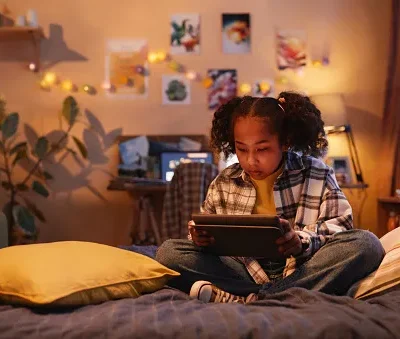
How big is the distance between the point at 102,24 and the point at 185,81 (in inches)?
26.8

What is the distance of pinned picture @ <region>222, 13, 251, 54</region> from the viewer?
153 inches

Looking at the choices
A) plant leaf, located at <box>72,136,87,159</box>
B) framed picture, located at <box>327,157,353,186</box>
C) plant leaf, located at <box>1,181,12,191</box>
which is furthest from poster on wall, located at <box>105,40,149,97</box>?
framed picture, located at <box>327,157,353,186</box>

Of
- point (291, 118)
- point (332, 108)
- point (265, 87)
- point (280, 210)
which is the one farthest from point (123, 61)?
point (280, 210)

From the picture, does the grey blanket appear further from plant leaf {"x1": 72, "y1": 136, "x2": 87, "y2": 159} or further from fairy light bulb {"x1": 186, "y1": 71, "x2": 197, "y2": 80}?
fairy light bulb {"x1": 186, "y1": 71, "x2": 197, "y2": 80}

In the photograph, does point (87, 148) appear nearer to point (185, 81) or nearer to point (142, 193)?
point (142, 193)

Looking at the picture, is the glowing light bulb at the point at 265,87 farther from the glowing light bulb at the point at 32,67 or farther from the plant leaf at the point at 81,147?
the glowing light bulb at the point at 32,67

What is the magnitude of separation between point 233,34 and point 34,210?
5.78ft

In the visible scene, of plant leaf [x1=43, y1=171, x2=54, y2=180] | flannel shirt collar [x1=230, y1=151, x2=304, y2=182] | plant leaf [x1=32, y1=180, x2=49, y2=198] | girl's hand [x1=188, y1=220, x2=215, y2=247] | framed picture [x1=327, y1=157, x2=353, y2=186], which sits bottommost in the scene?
plant leaf [x1=32, y1=180, x2=49, y2=198]

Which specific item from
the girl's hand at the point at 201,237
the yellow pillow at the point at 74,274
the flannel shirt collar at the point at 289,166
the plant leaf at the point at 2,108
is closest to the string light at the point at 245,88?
the plant leaf at the point at 2,108

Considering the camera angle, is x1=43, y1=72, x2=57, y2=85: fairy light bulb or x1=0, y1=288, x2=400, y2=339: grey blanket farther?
x1=43, y1=72, x2=57, y2=85: fairy light bulb

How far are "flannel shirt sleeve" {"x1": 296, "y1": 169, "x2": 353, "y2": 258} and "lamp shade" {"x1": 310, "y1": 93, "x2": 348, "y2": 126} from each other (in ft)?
6.26

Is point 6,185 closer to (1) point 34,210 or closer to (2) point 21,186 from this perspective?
(2) point 21,186

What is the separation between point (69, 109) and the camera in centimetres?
373

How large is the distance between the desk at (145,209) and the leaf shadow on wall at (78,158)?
288 mm
